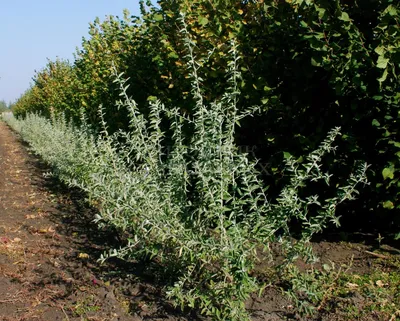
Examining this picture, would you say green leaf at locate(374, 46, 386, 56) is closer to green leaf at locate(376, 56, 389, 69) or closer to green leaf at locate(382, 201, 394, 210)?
green leaf at locate(376, 56, 389, 69)

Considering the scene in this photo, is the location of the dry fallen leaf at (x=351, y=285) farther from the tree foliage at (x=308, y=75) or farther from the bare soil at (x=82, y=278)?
the tree foliage at (x=308, y=75)

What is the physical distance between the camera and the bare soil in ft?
10.00

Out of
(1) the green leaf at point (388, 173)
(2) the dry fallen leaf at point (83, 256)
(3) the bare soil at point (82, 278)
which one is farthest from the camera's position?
(2) the dry fallen leaf at point (83, 256)

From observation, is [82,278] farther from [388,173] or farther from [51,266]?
[388,173]

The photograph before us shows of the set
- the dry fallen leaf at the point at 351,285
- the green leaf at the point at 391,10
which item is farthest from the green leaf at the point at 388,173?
the green leaf at the point at 391,10

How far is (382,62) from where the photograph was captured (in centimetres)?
339

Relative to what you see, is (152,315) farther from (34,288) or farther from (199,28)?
(199,28)

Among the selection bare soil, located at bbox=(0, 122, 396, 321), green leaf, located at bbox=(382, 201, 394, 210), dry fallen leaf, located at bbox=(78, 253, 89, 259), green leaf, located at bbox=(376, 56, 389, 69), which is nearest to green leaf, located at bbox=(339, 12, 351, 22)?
green leaf, located at bbox=(376, 56, 389, 69)

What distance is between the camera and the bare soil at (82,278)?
3047mm

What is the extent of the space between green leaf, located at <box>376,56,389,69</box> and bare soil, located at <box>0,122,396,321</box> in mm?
1630

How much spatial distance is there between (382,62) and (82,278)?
297 cm

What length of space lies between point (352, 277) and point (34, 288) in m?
2.55

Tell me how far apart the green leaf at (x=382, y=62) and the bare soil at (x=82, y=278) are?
1630 millimetres

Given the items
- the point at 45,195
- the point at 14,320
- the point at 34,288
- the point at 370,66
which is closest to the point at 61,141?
the point at 45,195
